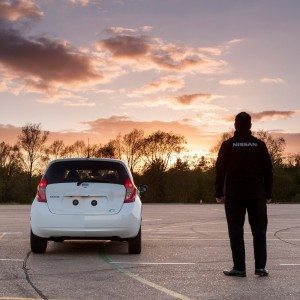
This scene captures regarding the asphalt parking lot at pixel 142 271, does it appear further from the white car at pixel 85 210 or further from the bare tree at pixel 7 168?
the bare tree at pixel 7 168

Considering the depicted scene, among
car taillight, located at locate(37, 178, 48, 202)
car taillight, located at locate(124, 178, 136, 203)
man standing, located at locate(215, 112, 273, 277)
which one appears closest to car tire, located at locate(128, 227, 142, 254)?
car taillight, located at locate(124, 178, 136, 203)

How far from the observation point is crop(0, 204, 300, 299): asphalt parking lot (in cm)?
704

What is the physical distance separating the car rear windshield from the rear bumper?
0.58m

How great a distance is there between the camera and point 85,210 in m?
10.8

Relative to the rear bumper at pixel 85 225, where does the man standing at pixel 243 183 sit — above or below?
above

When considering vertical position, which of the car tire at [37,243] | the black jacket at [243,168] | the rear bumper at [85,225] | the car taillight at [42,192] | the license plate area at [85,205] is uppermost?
the black jacket at [243,168]

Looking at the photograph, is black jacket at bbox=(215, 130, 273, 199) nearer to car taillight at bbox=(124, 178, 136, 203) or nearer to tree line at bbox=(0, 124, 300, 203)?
car taillight at bbox=(124, 178, 136, 203)

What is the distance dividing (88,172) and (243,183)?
13.7 feet

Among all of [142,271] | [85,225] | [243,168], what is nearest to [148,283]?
[142,271]

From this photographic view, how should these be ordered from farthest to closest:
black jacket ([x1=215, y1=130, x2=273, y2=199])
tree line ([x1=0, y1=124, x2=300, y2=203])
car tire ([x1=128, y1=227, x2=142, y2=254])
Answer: tree line ([x1=0, y1=124, x2=300, y2=203])
car tire ([x1=128, y1=227, x2=142, y2=254])
black jacket ([x1=215, y1=130, x2=273, y2=199])

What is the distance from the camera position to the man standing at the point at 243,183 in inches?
324

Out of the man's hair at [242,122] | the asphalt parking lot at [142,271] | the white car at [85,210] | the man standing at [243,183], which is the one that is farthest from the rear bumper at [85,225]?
the man's hair at [242,122]

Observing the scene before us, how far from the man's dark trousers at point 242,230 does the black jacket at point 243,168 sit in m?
0.12

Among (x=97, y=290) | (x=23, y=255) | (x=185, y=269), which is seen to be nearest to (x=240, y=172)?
(x=185, y=269)
